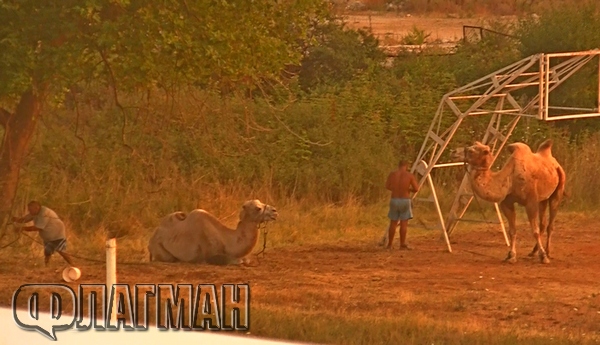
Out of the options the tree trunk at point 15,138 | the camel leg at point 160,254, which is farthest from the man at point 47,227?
the tree trunk at point 15,138

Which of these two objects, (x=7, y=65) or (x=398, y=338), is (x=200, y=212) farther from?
(x=398, y=338)

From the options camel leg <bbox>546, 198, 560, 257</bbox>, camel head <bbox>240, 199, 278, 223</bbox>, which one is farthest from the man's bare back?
camel head <bbox>240, 199, 278, 223</bbox>

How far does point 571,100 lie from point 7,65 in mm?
15652

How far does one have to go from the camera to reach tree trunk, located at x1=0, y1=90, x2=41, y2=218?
57.0ft

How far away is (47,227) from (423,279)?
4.63 metres

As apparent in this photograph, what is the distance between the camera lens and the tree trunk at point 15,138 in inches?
684

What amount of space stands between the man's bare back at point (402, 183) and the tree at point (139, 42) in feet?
8.27

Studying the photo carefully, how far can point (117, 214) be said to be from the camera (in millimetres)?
21453

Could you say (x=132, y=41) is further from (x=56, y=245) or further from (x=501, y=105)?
(x=501, y=105)

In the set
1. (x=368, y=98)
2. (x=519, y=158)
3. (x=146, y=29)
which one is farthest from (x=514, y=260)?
(x=368, y=98)

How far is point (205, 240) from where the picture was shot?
17062 millimetres

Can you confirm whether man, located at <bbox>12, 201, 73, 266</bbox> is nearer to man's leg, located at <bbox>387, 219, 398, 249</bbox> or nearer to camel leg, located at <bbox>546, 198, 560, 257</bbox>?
man's leg, located at <bbox>387, 219, 398, 249</bbox>
